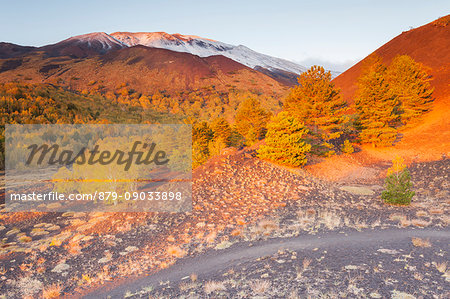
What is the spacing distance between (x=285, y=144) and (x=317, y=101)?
905 cm

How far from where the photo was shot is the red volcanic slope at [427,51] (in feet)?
135

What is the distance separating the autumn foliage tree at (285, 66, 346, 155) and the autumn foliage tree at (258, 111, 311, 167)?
6229 mm

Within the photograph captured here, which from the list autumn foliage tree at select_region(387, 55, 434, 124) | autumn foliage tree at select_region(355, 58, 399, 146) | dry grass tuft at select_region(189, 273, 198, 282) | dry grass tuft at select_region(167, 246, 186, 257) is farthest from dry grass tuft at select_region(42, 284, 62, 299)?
autumn foliage tree at select_region(387, 55, 434, 124)

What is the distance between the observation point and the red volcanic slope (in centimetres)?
4112

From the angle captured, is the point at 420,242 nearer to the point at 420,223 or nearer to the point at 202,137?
the point at 420,223

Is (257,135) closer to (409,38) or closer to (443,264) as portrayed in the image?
(443,264)

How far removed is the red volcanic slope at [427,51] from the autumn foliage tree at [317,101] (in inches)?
873

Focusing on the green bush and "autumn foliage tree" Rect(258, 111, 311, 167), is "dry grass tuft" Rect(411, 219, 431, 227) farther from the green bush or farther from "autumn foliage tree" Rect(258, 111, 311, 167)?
"autumn foliage tree" Rect(258, 111, 311, 167)

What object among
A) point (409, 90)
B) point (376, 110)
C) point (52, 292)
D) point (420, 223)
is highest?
point (409, 90)

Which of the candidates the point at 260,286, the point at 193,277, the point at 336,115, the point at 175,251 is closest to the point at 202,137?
the point at 336,115

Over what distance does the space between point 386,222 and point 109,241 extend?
11.6m

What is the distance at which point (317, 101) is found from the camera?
24859mm

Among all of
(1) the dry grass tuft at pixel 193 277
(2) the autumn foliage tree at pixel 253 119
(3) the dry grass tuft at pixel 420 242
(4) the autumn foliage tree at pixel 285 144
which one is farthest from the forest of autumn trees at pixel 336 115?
(2) the autumn foliage tree at pixel 253 119

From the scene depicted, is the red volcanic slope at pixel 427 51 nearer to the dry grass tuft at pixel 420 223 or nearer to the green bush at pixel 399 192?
the green bush at pixel 399 192
